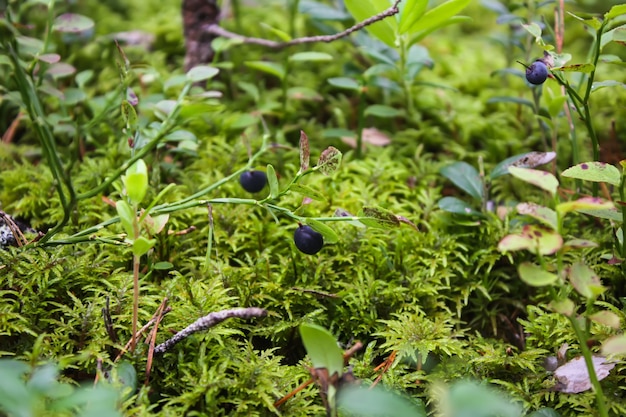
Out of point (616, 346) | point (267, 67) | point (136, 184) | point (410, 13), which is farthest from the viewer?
point (267, 67)

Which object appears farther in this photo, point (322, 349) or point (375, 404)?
point (322, 349)

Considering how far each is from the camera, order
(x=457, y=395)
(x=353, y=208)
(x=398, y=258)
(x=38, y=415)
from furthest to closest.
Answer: (x=353, y=208) → (x=398, y=258) → (x=38, y=415) → (x=457, y=395)

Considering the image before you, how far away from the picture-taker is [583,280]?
88cm

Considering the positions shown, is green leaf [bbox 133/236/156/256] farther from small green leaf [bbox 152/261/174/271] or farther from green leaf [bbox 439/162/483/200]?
green leaf [bbox 439/162/483/200]

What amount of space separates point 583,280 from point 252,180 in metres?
0.78

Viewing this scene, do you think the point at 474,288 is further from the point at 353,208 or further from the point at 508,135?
the point at 508,135

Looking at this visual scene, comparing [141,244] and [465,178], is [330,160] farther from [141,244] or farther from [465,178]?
[465,178]

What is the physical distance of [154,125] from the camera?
4.42 ft

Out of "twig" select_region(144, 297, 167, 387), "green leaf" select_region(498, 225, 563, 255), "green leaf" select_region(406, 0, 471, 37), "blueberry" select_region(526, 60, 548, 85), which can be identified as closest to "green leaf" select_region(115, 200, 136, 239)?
"twig" select_region(144, 297, 167, 387)

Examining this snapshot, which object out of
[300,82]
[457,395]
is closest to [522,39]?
[300,82]

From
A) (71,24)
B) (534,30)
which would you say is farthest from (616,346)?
(71,24)

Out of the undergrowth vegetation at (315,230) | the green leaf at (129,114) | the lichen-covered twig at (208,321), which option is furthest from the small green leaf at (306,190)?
the green leaf at (129,114)

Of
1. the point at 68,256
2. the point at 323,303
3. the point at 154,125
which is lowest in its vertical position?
the point at 323,303

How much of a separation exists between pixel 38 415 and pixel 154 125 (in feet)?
2.52
